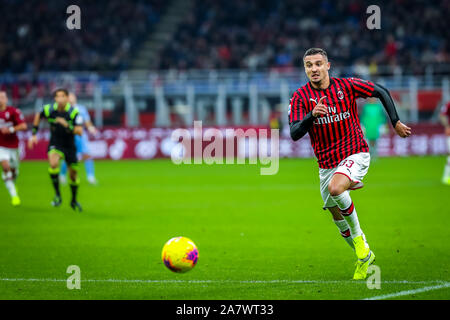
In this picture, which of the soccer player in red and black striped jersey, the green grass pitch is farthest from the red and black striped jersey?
the green grass pitch

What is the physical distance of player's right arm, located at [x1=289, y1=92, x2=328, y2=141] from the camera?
22.2 feet

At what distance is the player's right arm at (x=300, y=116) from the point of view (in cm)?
678

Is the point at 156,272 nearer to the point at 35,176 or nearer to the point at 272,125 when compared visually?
the point at 35,176

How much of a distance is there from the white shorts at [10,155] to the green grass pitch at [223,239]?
3.05ft

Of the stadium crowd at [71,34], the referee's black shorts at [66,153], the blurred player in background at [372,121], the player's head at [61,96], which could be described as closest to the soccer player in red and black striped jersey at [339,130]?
the player's head at [61,96]

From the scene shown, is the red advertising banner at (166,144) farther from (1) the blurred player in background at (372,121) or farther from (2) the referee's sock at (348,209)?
(2) the referee's sock at (348,209)

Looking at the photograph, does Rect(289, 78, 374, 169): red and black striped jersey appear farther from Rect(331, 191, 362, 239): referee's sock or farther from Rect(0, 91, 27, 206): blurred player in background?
Rect(0, 91, 27, 206): blurred player in background

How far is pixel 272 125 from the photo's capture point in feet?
97.9

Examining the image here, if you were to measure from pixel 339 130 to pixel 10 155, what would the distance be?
8964 mm

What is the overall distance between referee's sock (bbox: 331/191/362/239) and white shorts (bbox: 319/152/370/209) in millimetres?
179

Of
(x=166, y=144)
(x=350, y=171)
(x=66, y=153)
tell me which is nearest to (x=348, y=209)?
(x=350, y=171)

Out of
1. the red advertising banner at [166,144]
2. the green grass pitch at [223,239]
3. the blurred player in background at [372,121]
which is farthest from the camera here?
the red advertising banner at [166,144]

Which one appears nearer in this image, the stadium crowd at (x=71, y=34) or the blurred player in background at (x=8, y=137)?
the blurred player in background at (x=8, y=137)

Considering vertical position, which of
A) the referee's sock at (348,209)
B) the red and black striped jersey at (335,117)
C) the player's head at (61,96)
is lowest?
the referee's sock at (348,209)
